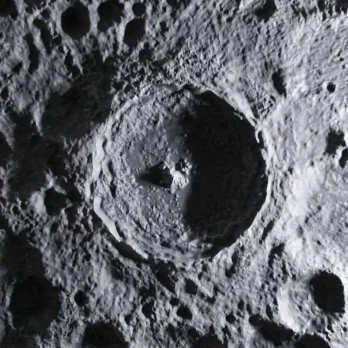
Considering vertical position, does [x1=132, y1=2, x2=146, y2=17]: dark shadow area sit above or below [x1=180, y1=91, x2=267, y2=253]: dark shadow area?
above

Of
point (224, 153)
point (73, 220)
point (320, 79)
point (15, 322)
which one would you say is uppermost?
point (320, 79)

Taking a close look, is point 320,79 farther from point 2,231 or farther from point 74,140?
point 2,231

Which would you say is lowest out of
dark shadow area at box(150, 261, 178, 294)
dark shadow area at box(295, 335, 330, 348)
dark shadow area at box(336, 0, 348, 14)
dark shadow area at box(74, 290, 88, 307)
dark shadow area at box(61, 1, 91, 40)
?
dark shadow area at box(74, 290, 88, 307)

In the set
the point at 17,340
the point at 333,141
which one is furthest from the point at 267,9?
the point at 17,340

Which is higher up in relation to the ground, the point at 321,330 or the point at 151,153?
the point at 151,153

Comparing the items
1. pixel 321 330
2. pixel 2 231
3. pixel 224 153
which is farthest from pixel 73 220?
pixel 321 330

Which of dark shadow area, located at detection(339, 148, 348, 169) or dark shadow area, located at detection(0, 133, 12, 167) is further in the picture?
dark shadow area, located at detection(339, 148, 348, 169)

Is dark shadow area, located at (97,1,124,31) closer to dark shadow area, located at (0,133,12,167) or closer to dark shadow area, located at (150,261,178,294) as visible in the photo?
dark shadow area, located at (0,133,12,167)

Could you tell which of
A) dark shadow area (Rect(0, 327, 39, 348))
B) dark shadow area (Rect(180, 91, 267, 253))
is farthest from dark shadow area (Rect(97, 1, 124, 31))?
dark shadow area (Rect(0, 327, 39, 348))
